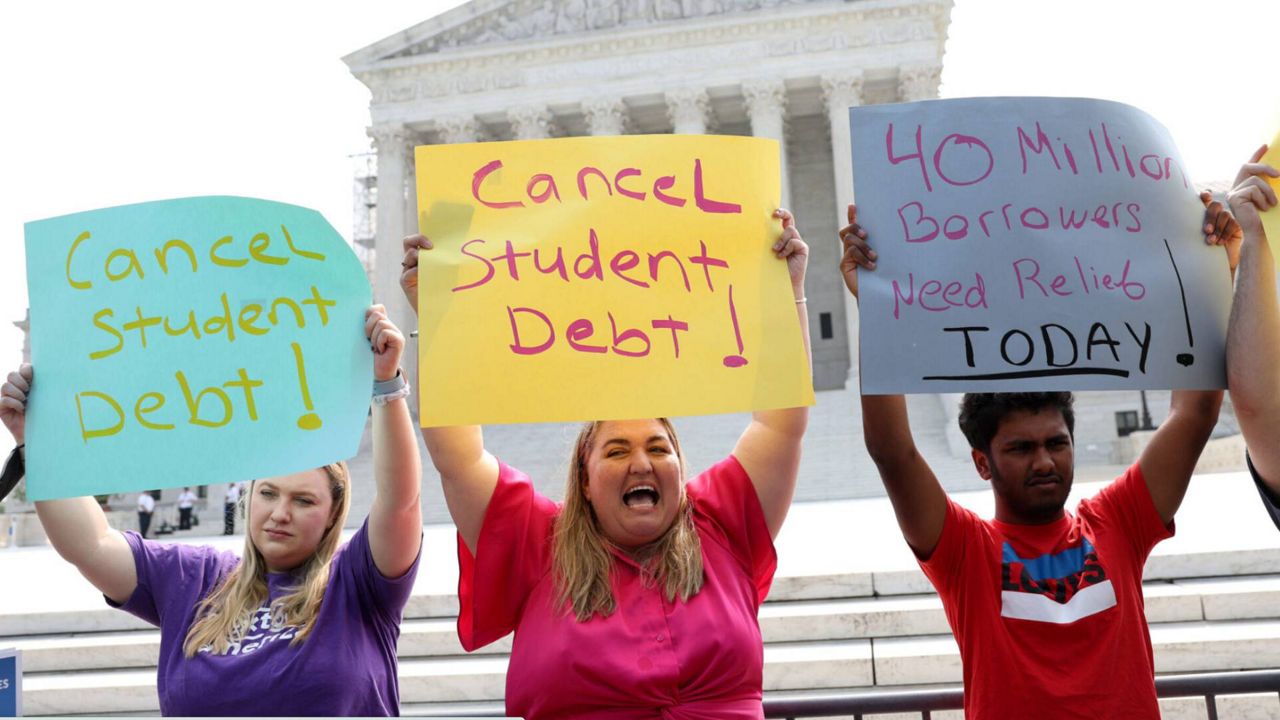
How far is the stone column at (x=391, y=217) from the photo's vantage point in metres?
35.8

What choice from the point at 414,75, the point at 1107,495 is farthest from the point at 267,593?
the point at 414,75

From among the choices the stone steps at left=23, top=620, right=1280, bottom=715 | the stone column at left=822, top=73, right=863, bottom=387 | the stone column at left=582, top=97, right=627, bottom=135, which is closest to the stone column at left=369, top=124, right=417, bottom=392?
the stone column at left=582, top=97, right=627, bottom=135

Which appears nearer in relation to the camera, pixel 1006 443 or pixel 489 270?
pixel 489 270

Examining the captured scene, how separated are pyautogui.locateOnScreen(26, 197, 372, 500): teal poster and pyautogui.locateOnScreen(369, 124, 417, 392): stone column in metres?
33.2

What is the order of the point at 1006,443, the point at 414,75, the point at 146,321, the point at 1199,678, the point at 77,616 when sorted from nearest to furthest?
1. the point at 146,321
2. the point at 1006,443
3. the point at 1199,678
4. the point at 77,616
5. the point at 414,75

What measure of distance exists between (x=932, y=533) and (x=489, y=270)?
55.8 inches

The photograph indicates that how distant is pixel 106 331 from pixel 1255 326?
288 centimetres

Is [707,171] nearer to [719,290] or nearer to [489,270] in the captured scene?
[719,290]

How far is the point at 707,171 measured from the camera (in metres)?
2.72

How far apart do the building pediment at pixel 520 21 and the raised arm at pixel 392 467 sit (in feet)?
120

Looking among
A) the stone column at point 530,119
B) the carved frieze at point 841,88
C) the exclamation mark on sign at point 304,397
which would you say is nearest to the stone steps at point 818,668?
the exclamation mark on sign at point 304,397

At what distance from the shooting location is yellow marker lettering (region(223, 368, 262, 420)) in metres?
2.40

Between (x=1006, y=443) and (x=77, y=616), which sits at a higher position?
(x=1006, y=443)

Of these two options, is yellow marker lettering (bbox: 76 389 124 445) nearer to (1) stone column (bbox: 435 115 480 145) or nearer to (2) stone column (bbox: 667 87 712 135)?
(2) stone column (bbox: 667 87 712 135)
